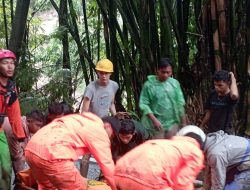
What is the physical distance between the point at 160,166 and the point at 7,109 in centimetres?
190

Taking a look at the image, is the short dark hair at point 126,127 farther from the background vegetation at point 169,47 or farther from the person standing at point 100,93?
the background vegetation at point 169,47

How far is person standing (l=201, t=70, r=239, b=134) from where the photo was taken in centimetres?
416

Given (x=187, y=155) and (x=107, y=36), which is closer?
(x=187, y=155)

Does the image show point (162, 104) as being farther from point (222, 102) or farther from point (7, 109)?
point (7, 109)

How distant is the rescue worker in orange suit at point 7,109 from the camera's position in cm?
Result: 384

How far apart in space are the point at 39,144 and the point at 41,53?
286 inches

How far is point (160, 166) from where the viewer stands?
8.65ft

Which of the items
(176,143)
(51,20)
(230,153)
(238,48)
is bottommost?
(230,153)

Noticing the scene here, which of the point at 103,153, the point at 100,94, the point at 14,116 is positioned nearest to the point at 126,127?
the point at 103,153

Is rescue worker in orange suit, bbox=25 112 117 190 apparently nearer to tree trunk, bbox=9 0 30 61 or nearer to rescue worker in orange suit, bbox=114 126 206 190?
rescue worker in orange suit, bbox=114 126 206 190

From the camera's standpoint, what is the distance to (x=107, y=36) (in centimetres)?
647

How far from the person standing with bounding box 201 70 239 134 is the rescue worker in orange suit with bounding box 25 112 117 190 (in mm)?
1249

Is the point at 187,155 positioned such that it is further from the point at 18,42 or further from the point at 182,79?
the point at 18,42

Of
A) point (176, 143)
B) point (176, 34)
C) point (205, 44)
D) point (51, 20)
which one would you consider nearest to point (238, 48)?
point (205, 44)
